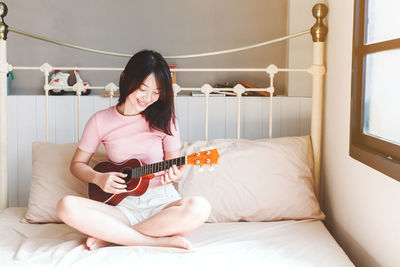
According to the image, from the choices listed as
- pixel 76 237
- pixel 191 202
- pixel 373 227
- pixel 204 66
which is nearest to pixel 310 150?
pixel 373 227

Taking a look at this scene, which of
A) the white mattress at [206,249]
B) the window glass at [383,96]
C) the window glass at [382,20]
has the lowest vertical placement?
the white mattress at [206,249]

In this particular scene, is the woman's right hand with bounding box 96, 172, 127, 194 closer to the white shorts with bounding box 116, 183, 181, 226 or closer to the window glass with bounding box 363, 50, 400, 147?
the white shorts with bounding box 116, 183, 181, 226

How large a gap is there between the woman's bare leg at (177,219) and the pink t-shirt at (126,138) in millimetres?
202

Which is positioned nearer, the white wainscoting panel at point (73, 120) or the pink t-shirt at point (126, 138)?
the pink t-shirt at point (126, 138)

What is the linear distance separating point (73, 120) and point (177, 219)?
55.5 inches

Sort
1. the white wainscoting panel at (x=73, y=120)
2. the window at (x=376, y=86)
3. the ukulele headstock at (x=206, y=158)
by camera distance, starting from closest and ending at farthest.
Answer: the window at (x=376, y=86) → the ukulele headstock at (x=206, y=158) → the white wainscoting panel at (x=73, y=120)

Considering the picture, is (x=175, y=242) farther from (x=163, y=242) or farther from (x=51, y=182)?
(x=51, y=182)

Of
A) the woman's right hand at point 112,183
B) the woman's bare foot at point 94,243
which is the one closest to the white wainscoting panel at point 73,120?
the woman's right hand at point 112,183

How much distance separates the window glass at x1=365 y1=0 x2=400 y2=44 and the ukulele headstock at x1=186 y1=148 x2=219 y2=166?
662 millimetres

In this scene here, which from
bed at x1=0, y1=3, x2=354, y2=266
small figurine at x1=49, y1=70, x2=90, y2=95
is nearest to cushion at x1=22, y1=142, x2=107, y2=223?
bed at x1=0, y1=3, x2=354, y2=266

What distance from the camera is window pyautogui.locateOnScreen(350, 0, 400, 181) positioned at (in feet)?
4.27

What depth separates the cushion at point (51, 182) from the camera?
1.84 m

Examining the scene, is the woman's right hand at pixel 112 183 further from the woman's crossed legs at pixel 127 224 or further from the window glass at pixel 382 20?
the window glass at pixel 382 20

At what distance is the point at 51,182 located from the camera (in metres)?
1.88
